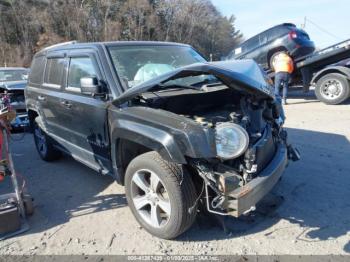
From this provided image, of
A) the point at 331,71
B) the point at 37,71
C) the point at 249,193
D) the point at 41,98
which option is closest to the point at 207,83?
the point at 249,193

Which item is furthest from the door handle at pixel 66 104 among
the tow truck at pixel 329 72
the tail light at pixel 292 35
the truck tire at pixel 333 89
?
the tail light at pixel 292 35

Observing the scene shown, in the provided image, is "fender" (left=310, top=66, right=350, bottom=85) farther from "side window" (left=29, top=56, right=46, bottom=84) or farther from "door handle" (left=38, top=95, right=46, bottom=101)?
"door handle" (left=38, top=95, right=46, bottom=101)

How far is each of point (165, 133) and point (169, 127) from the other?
6cm

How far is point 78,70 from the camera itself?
3.96 m

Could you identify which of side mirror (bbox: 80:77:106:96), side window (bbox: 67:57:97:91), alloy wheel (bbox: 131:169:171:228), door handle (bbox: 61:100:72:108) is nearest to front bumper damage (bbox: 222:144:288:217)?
alloy wheel (bbox: 131:169:171:228)

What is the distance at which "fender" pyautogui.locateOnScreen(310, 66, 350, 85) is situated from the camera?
28.4 ft

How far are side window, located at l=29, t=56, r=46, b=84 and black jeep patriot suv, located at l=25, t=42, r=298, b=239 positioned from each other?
512mm

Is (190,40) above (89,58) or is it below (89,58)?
above

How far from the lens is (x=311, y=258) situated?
2.67 meters

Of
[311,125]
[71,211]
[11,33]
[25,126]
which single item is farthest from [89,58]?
[11,33]

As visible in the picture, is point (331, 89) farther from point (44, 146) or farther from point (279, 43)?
→ point (44, 146)

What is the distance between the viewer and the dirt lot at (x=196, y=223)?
9.48 ft

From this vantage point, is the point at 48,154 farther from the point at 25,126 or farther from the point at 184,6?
the point at 184,6

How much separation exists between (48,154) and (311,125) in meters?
5.67
